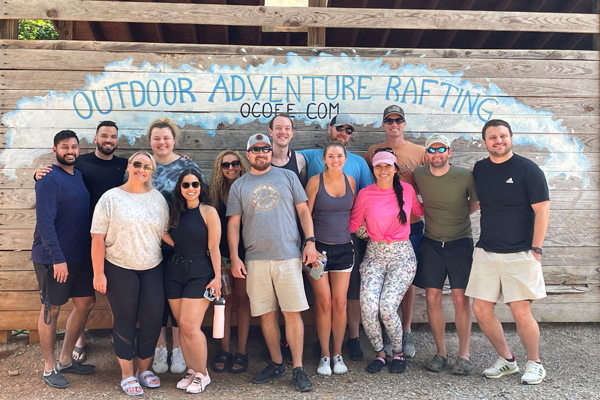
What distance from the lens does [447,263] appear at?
3910mm

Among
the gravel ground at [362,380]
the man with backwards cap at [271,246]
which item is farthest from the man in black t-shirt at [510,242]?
the man with backwards cap at [271,246]

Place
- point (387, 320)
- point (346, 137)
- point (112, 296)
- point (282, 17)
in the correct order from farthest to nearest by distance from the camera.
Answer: point (282, 17) < point (346, 137) < point (387, 320) < point (112, 296)

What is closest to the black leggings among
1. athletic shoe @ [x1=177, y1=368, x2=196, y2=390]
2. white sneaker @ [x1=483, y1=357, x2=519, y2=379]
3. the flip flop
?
athletic shoe @ [x1=177, y1=368, x2=196, y2=390]

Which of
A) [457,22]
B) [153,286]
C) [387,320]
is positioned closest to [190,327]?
[153,286]

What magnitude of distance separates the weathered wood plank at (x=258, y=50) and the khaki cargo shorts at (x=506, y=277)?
2316 millimetres

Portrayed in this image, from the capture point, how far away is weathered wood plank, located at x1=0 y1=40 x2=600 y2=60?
4555 mm

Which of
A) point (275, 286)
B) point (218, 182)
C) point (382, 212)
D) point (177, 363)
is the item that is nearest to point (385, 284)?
point (382, 212)

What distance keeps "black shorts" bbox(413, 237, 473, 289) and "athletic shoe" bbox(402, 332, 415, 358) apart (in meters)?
0.70

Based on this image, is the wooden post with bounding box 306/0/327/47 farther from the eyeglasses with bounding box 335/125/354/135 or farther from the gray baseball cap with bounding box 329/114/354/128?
the eyeglasses with bounding box 335/125/354/135

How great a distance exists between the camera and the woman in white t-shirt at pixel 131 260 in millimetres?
3385

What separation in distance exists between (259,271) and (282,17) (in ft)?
8.92

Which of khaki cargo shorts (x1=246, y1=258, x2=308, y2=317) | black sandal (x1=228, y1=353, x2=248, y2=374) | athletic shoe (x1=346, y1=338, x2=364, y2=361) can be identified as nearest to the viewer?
khaki cargo shorts (x1=246, y1=258, x2=308, y2=317)

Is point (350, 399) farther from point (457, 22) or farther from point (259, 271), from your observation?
point (457, 22)

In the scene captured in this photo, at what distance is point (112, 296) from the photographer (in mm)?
3418
